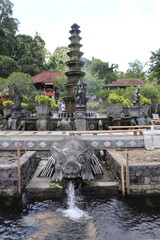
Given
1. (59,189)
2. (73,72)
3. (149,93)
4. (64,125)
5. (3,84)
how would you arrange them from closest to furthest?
1. (59,189)
2. (64,125)
3. (73,72)
4. (3,84)
5. (149,93)

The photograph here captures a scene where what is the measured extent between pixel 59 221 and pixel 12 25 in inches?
1913

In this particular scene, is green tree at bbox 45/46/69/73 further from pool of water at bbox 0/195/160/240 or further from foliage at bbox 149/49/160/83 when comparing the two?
pool of water at bbox 0/195/160/240

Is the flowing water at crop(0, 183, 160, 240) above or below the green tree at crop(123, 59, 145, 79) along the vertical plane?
below

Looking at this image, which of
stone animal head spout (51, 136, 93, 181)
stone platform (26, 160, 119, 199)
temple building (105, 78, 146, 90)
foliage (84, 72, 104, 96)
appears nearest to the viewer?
stone animal head spout (51, 136, 93, 181)

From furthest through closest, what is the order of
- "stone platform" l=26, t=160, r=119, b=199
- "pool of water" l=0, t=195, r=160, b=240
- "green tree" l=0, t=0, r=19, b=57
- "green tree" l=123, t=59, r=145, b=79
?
1. "green tree" l=123, t=59, r=145, b=79
2. "green tree" l=0, t=0, r=19, b=57
3. "stone platform" l=26, t=160, r=119, b=199
4. "pool of water" l=0, t=195, r=160, b=240

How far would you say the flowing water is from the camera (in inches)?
159

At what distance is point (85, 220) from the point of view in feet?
15.0

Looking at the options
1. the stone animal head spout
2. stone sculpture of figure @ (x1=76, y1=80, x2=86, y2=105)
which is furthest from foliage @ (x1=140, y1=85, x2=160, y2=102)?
the stone animal head spout

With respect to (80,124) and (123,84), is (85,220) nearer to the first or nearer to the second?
(80,124)

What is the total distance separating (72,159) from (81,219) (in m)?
1.49

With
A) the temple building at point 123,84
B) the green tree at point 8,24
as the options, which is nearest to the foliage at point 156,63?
the temple building at point 123,84

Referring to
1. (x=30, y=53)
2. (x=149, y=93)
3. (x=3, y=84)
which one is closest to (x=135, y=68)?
A: (x=30, y=53)

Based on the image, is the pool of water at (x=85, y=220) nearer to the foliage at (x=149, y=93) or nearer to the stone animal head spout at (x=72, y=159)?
the stone animal head spout at (x=72, y=159)

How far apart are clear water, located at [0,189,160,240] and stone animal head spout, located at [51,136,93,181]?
0.65 metres
